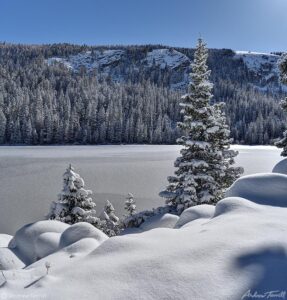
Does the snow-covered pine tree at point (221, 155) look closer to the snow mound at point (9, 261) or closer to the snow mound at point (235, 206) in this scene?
the snow mound at point (235, 206)

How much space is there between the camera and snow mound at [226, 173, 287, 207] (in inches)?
310

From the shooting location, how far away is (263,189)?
828 cm

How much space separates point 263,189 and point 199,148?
26.0ft

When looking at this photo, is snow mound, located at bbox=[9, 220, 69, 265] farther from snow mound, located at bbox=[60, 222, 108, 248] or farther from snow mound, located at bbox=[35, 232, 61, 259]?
snow mound, located at bbox=[60, 222, 108, 248]

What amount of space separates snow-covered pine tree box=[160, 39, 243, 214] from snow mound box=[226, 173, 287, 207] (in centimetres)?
641

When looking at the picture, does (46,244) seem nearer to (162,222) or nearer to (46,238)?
(46,238)

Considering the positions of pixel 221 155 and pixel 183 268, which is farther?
pixel 221 155

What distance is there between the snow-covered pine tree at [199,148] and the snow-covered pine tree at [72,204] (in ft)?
13.4

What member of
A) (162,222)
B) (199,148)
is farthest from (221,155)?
(162,222)

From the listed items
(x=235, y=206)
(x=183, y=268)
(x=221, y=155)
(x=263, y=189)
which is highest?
(x=221, y=155)

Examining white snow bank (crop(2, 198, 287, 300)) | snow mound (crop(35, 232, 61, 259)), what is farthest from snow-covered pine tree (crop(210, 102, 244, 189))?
white snow bank (crop(2, 198, 287, 300))

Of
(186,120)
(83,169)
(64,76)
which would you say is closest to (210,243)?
(186,120)

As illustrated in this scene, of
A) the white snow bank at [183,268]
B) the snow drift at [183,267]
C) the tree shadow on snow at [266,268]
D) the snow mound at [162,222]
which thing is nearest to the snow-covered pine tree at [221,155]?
the snow mound at [162,222]

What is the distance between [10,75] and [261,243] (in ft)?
681
